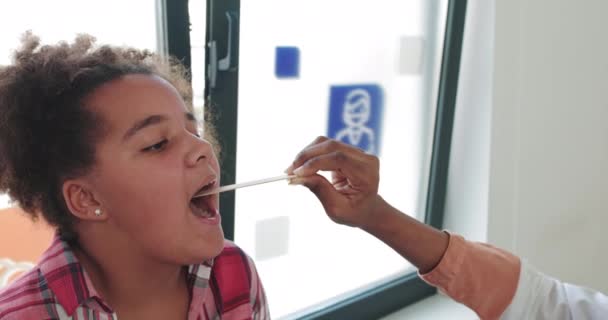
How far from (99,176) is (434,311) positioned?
55.7 inches

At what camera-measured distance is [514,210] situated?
1.85 m

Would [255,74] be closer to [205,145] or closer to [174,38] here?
[174,38]

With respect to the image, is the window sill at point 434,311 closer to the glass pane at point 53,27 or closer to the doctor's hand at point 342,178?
the doctor's hand at point 342,178

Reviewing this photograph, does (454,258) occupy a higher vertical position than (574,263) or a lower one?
higher

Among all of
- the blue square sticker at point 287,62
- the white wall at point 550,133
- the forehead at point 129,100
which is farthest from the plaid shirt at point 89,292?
the white wall at point 550,133

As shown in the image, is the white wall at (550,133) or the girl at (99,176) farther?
the white wall at (550,133)

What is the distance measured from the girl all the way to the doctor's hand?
152 millimetres

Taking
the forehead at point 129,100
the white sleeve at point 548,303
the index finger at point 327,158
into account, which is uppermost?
the forehead at point 129,100

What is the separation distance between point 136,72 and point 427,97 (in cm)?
133

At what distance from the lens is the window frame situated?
118cm

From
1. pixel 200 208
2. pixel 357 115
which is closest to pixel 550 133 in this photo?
pixel 357 115

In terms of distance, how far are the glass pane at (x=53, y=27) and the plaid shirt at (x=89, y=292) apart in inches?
9.3

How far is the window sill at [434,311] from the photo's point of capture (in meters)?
1.80

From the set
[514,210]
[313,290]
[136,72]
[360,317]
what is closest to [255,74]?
[136,72]
